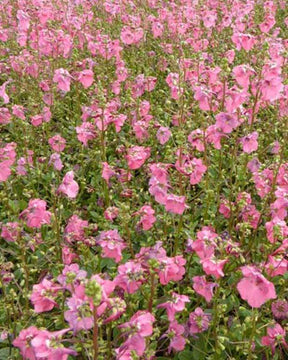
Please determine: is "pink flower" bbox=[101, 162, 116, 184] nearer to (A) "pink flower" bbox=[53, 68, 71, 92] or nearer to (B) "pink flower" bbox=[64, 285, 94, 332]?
(A) "pink flower" bbox=[53, 68, 71, 92]

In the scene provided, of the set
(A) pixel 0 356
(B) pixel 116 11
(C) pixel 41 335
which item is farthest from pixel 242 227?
(B) pixel 116 11

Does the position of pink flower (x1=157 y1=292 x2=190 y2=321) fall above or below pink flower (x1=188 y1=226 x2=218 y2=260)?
below

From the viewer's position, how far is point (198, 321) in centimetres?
247

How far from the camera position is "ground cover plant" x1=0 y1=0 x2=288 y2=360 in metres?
2.07

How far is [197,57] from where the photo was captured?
3.80 metres

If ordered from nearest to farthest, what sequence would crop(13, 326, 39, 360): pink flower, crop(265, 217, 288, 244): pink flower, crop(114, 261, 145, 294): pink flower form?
crop(13, 326, 39, 360): pink flower → crop(114, 261, 145, 294): pink flower → crop(265, 217, 288, 244): pink flower

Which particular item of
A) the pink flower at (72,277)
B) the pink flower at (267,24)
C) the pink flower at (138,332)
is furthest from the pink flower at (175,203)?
the pink flower at (267,24)

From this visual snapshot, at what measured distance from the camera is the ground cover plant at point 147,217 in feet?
6.81

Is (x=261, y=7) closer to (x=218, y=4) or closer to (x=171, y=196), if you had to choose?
(x=218, y=4)

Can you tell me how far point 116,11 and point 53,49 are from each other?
1.92 metres

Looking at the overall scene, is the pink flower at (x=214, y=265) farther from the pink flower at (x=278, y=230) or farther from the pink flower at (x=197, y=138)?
the pink flower at (x=197, y=138)

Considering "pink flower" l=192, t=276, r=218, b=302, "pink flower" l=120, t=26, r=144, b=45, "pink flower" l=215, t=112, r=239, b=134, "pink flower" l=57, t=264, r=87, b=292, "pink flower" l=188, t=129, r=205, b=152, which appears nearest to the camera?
"pink flower" l=57, t=264, r=87, b=292

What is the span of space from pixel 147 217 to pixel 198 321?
637mm

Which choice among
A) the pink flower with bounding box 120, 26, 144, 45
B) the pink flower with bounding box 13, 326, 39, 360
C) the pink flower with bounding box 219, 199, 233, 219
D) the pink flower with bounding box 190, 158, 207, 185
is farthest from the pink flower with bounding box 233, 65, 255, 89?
the pink flower with bounding box 120, 26, 144, 45
